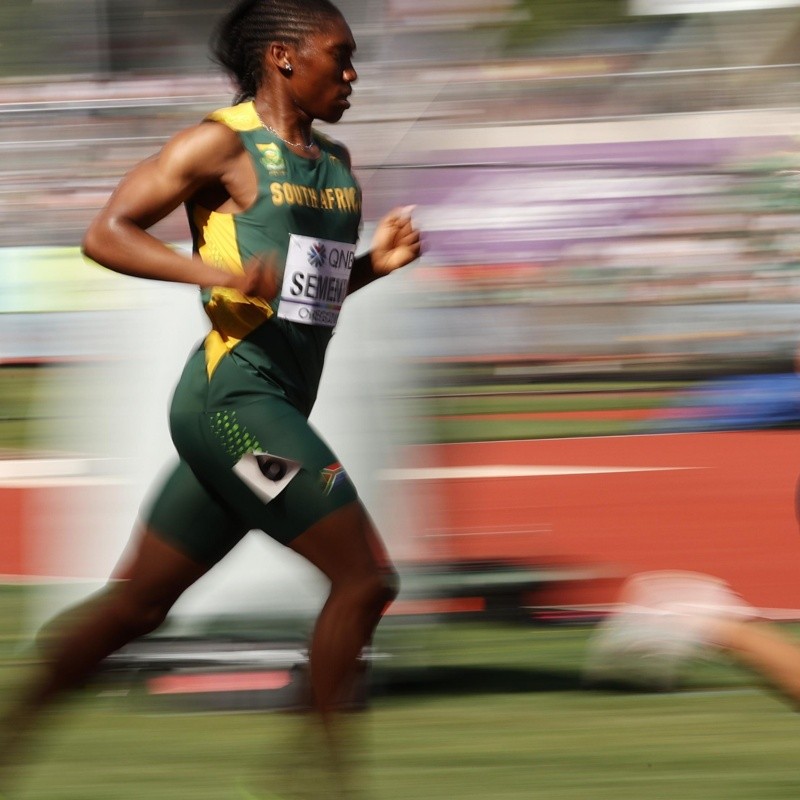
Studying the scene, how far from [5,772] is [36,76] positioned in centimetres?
1188

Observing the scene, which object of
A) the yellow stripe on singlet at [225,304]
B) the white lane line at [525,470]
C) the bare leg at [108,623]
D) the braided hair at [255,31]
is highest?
the braided hair at [255,31]

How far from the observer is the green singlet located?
286 cm

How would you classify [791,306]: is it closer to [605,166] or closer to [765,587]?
[605,166]

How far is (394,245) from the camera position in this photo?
3338 millimetres

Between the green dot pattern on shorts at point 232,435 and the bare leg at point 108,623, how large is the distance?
26 cm

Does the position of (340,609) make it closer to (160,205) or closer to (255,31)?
(160,205)

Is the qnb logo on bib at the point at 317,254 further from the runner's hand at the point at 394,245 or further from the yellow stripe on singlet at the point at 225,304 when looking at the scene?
the runner's hand at the point at 394,245

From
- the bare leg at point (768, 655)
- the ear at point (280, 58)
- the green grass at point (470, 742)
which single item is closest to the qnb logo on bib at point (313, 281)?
the ear at point (280, 58)

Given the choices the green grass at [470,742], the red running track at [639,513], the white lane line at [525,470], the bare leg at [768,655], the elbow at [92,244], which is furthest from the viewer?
the white lane line at [525,470]

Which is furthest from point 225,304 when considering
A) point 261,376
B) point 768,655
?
point 768,655

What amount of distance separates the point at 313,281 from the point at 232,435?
0.34 m

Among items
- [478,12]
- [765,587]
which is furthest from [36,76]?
[765,587]

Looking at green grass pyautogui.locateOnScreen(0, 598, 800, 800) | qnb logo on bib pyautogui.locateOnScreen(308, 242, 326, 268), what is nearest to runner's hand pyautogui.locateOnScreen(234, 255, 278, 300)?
qnb logo on bib pyautogui.locateOnScreen(308, 242, 326, 268)

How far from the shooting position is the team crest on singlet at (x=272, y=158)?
2.95m
